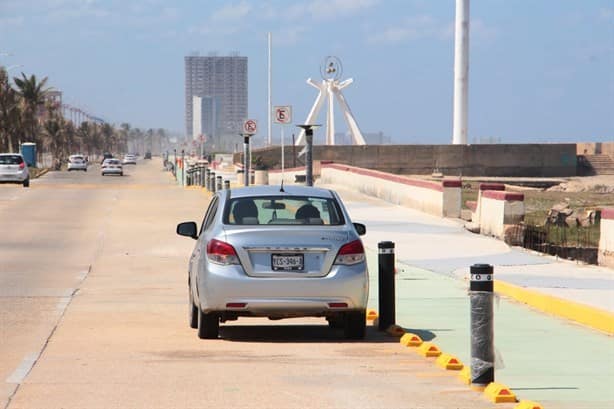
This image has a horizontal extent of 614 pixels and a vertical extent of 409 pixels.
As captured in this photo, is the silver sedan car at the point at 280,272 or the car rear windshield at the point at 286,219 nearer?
the silver sedan car at the point at 280,272

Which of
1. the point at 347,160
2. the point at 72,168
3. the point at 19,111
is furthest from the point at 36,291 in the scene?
the point at 19,111

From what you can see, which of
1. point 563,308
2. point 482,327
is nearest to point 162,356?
point 482,327

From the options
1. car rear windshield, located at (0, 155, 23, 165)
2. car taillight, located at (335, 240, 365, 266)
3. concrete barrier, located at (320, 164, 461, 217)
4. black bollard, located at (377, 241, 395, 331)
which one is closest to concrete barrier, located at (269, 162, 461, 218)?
concrete barrier, located at (320, 164, 461, 217)

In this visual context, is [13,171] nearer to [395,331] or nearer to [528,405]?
[395,331]

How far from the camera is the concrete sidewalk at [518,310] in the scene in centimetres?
1060

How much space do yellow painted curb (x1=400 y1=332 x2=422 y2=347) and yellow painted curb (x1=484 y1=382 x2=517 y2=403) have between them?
9.96 feet

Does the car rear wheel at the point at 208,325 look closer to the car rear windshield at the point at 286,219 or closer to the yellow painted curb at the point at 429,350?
the car rear windshield at the point at 286,219

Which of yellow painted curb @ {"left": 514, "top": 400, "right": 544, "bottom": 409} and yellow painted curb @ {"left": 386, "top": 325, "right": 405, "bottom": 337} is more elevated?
yellow painted curb @ {"left": 514, "top": 400, "right": 544, "bottom": 409}

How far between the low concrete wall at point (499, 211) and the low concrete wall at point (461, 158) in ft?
192

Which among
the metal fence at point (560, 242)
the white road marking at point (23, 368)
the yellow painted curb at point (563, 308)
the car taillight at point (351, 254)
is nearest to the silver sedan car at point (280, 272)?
the car taillight at point (351, 254)

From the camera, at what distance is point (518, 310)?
15828 mm

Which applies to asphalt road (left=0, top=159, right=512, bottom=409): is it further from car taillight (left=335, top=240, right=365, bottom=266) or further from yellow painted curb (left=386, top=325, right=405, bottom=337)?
car taillight (left=335, top=240, right=365, bottom=266)

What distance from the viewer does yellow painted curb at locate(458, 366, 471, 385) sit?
10.4 m

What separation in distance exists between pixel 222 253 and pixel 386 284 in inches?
74.3
